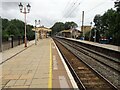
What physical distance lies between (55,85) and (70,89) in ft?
2.30

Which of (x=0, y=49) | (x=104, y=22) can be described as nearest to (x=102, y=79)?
(x=0, y=49)

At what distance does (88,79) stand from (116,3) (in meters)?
46.4

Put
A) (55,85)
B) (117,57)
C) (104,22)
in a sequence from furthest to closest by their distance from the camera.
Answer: (104,22) < (117,57) < (55,85)

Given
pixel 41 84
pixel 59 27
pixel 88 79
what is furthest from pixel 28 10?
pixel 59 27

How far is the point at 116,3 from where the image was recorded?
54156mm

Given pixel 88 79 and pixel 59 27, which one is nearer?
pixel 88 79

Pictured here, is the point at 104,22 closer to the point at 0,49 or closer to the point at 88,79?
the point at 0,49

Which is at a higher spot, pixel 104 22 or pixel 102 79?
pixel 104 22

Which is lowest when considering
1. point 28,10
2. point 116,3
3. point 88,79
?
point 88,79

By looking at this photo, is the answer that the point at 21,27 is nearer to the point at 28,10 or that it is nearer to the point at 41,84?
the point at 28,10

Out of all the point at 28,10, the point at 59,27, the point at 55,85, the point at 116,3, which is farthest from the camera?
the point at 59,27

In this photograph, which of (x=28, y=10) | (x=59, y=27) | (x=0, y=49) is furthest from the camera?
(x=59, y=27)

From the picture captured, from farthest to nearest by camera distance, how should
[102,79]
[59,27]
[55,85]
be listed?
[59,27] < [102,79] < [55,85]

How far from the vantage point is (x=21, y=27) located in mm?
83500
